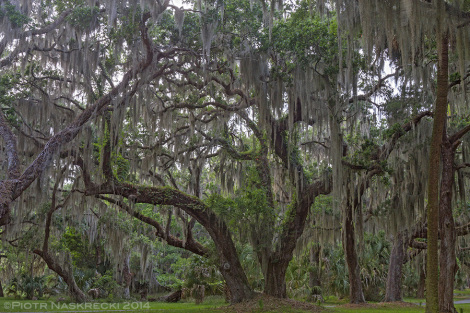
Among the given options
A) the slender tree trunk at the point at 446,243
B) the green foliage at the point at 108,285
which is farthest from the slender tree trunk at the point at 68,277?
the slender tree trunk at the point at 446,243

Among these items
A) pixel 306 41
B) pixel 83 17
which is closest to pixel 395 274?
pixel 306 41

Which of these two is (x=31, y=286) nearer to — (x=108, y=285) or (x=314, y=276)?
(x=108, y=285)

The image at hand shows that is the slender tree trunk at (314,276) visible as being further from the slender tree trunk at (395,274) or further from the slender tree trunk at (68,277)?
the slender tree trunk at (68,277)

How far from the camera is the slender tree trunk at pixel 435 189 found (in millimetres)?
5695

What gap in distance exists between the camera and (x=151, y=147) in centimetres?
1215

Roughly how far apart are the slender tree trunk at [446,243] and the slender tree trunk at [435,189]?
6.75 ft

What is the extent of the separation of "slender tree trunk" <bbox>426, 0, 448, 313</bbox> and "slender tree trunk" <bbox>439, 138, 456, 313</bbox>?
206 cm

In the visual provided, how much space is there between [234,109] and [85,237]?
12514 millimetres

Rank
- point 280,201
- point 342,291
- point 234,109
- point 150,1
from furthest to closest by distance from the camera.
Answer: point 342,291 < point 280,201 < point 234,109 < point 150,1

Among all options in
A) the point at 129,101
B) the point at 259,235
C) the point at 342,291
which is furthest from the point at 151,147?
the point at 342,291

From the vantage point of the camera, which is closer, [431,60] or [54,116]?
[431,60]

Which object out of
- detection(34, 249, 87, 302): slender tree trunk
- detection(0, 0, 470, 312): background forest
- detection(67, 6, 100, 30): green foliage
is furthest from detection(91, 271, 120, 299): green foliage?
detection(67, 6, 100, 30): green foliage

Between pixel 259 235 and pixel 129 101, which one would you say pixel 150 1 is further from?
pixel 259 235

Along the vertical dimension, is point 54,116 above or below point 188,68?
below
